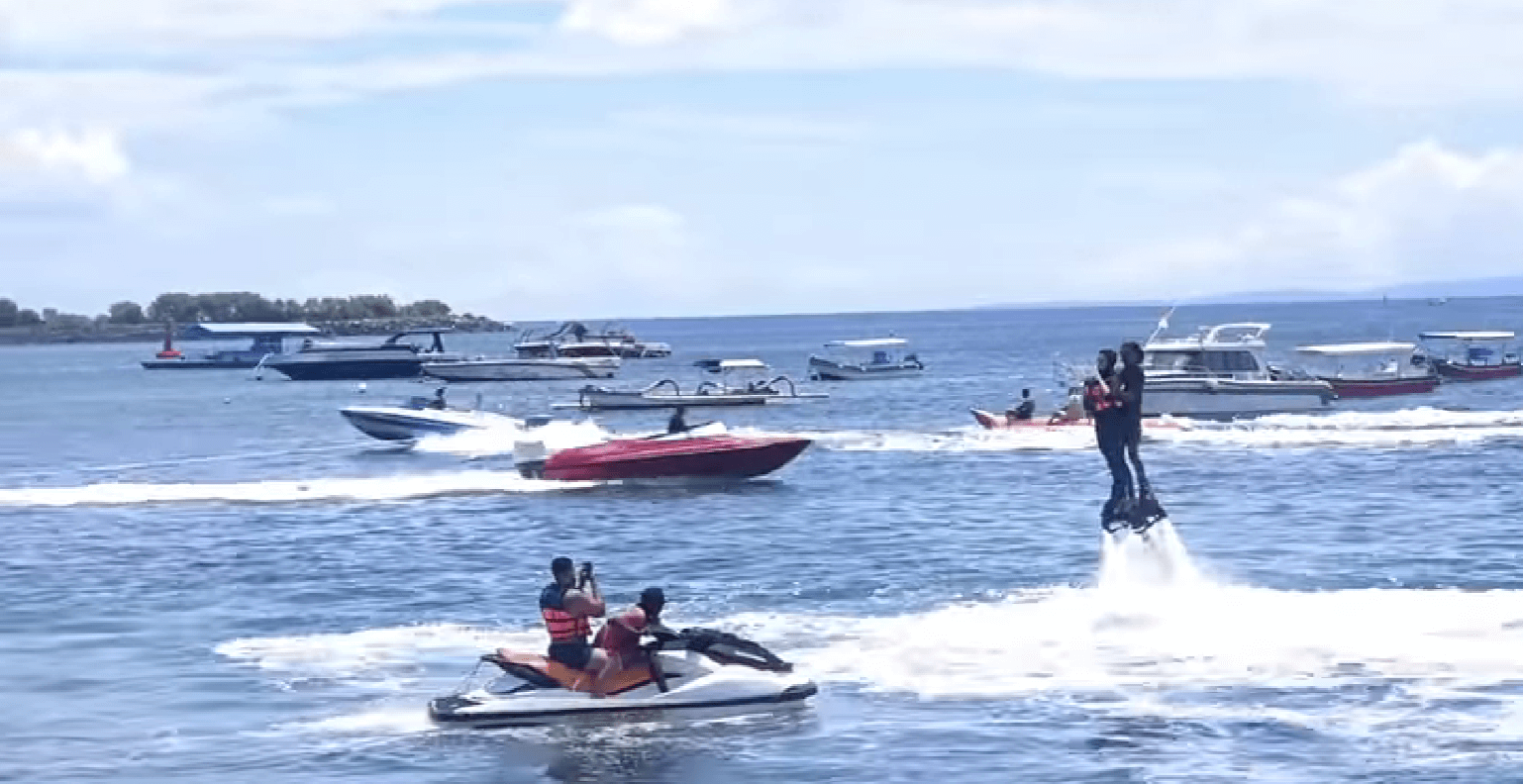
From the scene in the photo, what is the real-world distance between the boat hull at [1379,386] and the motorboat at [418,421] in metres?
28.5

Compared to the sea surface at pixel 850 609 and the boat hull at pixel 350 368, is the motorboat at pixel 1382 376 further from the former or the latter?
the boat hull at pixel 350 368

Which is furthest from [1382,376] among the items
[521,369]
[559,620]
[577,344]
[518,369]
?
[577,344]

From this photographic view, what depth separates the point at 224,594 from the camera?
3416 cm

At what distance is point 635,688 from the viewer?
22.6 meters

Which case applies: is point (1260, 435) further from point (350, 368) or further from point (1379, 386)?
point (350, 368)

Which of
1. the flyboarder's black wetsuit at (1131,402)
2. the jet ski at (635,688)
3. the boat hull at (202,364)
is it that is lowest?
the boat hull at (202,364)

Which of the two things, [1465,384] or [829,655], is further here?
[1465,384]

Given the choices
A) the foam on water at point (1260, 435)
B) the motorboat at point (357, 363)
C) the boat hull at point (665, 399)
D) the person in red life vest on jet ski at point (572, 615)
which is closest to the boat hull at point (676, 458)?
the foam on water at point (1260, 435)

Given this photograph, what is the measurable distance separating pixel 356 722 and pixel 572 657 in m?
2.33

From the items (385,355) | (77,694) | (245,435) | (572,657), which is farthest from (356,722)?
(385,355)

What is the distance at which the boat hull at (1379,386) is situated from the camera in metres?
77.6

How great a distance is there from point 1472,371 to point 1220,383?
2810 centimetres

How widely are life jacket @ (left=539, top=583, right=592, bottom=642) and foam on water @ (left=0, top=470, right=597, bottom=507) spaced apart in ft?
87.4

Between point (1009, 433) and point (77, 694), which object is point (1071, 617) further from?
point (1009, 433)
